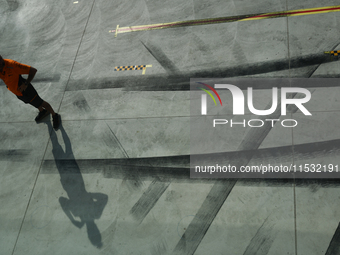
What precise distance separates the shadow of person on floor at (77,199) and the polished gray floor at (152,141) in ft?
0.08

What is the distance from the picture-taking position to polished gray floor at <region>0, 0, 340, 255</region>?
4.24 m

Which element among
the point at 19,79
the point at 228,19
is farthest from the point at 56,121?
the point at 228,19

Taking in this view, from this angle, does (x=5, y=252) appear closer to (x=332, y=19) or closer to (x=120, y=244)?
(x=120, y=244)

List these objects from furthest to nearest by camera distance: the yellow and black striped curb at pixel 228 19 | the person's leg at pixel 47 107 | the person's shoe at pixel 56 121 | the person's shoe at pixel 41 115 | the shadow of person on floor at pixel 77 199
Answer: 1. the yellow and black striped curb at pixel 228 19
2. the person's shoe at pixel 41 115
3. the person's shoe at pixel 56 121
4. the person's leg at pixel 47 107
5. the shadow of person on floor at pixel 77 199

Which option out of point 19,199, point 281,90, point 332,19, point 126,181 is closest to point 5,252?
point 19,199

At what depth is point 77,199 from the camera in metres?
4.96

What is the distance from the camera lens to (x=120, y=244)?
4.37 meters

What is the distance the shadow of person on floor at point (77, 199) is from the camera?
15.3 feet

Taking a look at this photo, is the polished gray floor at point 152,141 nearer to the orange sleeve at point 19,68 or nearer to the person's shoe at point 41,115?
the person's shoe at point 41,115

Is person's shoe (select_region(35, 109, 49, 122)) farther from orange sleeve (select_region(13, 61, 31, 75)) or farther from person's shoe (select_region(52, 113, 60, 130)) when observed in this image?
orange sleeve (select_region(13, 61, 31, 75))

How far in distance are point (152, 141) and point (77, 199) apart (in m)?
1.93

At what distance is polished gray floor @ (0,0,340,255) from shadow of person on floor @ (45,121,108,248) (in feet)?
0.08

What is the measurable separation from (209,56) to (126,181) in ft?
12.3

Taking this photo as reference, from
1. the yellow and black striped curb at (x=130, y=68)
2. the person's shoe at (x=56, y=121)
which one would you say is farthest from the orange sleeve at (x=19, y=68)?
the yellow and black striped curb at (x=130, y=68)
